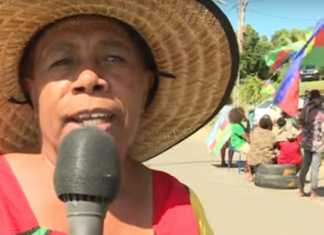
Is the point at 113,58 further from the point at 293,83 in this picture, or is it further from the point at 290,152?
the point at 290,152

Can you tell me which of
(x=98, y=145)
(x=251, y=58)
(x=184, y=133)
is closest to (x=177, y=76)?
(x=184, y=133)

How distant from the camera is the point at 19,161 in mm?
1925

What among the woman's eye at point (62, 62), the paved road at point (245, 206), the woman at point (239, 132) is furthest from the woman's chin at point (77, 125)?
the woman at point (239, 132)

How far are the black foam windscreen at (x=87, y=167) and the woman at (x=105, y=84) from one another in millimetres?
297

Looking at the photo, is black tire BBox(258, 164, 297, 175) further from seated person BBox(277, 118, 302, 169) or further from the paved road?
the paved road

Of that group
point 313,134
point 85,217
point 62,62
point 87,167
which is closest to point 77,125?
point 62,62

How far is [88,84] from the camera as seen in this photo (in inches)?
65.2

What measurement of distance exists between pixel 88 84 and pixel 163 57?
0.49m

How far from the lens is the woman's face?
5.40 feet

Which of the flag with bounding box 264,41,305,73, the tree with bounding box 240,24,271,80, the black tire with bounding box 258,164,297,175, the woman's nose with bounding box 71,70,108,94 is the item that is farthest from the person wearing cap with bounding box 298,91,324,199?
the tree with bounding box 240,24,271,80

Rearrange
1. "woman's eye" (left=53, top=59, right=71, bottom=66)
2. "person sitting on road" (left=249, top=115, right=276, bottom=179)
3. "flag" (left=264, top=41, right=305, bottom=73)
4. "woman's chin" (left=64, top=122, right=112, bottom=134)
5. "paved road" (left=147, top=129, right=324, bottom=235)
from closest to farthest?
"woman's chin" (left=64, top=122, right=112, bottom=134), "woman's eye" (left=53, top=59, right=71, bottom=66), "paved road" (left=147, top=129, right=324, bottom=235), "person sitting on road" (left=249, top=115, right=276, bottom=179), "flag" (left=264, top=41, right=305, bottom=73)

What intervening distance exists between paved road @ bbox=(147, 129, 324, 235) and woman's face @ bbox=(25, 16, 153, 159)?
5898 millimetres

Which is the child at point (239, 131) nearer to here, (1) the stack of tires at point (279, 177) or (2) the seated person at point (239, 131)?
(2) the seated person at point (239, 131)

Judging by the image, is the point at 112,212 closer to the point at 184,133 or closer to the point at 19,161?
the point at 19,161
